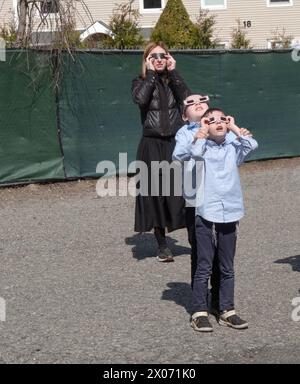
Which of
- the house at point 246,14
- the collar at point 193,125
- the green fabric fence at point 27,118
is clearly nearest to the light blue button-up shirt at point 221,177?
the collar at point 193,125

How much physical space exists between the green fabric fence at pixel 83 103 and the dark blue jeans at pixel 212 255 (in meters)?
6.16

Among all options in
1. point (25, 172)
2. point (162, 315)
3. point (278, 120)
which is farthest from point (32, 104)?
point (162, 315)

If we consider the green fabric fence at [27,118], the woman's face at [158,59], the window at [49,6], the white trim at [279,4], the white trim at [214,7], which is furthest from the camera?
the white trim at [279,4]

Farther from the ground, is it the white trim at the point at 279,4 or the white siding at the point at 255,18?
the white trim at the point at 279,4

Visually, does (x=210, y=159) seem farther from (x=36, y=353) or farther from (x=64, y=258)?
(x=64, y=258)

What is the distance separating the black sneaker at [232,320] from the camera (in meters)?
5.90

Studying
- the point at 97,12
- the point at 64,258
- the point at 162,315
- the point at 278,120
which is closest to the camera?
the point at 162,315

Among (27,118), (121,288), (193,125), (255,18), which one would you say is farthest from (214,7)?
(193,125)

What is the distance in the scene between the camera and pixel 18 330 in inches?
234

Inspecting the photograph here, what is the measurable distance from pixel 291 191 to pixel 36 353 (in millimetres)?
7120

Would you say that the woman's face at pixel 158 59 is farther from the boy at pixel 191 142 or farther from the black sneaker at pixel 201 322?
the black sneaker at pixel 201 322

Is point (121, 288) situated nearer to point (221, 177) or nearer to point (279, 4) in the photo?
point (221, 177)

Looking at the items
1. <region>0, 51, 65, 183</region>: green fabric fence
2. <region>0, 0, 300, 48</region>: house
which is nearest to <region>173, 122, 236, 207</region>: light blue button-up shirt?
<region>0, 51, 65, 183</region>: green fabric fence

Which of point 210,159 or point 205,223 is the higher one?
point 210,159
